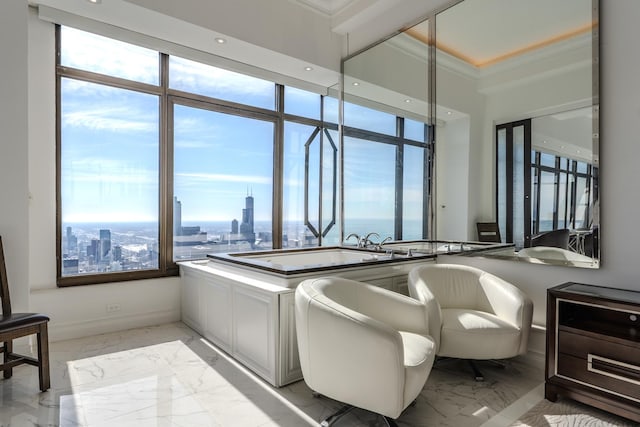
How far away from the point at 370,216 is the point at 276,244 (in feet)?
4.18

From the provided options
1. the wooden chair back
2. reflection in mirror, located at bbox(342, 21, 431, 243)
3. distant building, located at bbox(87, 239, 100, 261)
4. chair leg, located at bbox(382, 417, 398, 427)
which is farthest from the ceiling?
the wooden chair back

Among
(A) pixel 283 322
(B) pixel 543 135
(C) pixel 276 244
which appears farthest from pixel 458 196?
(C) pixel 276 244

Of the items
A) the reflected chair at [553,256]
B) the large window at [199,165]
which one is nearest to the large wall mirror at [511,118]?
the reflected chair at [553,256]

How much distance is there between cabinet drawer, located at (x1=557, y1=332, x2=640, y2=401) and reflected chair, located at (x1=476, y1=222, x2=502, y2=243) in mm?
1016

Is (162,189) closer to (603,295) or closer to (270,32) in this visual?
(270,32)

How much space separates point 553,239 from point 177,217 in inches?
139

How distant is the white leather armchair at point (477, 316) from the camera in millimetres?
2336

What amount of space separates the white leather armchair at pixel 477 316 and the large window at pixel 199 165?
922 mm

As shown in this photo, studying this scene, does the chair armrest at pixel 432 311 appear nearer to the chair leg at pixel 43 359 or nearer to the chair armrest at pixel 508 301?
the chair armrest at pixel 508 301

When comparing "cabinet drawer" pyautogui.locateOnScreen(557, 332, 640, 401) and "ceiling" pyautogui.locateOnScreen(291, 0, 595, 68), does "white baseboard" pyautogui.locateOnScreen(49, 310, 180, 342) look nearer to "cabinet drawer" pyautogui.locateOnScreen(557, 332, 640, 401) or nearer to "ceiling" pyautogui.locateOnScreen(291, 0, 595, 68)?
"cabinet drawer" pyautogui.locateOnScreen(557, 332, 640, 401)

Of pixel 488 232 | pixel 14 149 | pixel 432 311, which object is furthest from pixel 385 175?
pixel 14 149

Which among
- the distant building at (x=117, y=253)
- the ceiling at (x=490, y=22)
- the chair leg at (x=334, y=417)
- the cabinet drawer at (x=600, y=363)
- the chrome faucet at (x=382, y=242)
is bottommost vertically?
the chair leg at (x=334, y=417)

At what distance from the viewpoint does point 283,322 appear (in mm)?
2357

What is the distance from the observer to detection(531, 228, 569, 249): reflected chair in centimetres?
261
